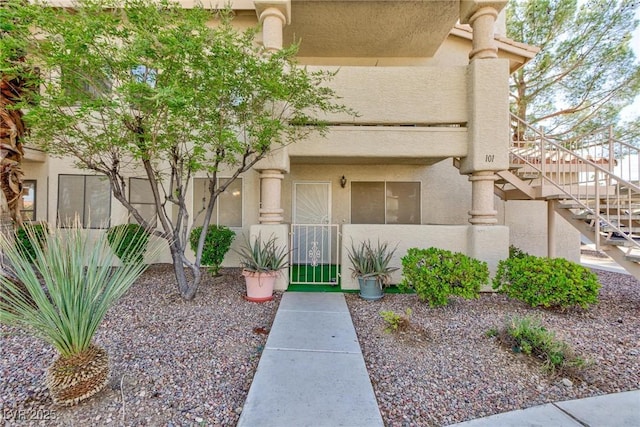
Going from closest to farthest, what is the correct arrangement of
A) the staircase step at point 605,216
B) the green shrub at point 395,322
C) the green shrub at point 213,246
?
the green shrub at point 395,322
the staircase step at point 605,216
the green shrub at point 213,246

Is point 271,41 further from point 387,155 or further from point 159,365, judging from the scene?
point 159,365

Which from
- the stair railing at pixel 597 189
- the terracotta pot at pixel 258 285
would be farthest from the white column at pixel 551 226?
the terracotta pot at pixel 258 285

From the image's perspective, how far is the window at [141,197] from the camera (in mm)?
7801

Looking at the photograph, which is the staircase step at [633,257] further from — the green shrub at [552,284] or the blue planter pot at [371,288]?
the blue planter pot at [371,288]

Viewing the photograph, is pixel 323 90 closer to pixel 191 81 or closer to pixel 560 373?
pixel 191 81

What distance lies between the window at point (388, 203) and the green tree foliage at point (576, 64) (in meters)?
6.29

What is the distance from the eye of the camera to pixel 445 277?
4.59 meters

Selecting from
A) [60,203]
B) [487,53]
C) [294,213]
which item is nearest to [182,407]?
[294,213]

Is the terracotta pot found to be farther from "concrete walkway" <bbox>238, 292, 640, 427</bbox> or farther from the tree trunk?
"concrete walkway" <bbox>238, 292, 640, 427</bbox>

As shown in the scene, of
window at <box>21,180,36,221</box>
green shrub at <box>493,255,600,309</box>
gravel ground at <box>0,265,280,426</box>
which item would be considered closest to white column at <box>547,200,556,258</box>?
green shrub at <box>493,255,600,309</box>

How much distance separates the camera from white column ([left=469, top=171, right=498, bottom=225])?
5746 mm

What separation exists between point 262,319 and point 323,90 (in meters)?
4.07

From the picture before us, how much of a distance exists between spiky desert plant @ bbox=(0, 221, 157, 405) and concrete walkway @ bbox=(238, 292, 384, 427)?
1376 mm

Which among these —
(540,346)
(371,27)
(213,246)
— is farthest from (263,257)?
(371,27)
